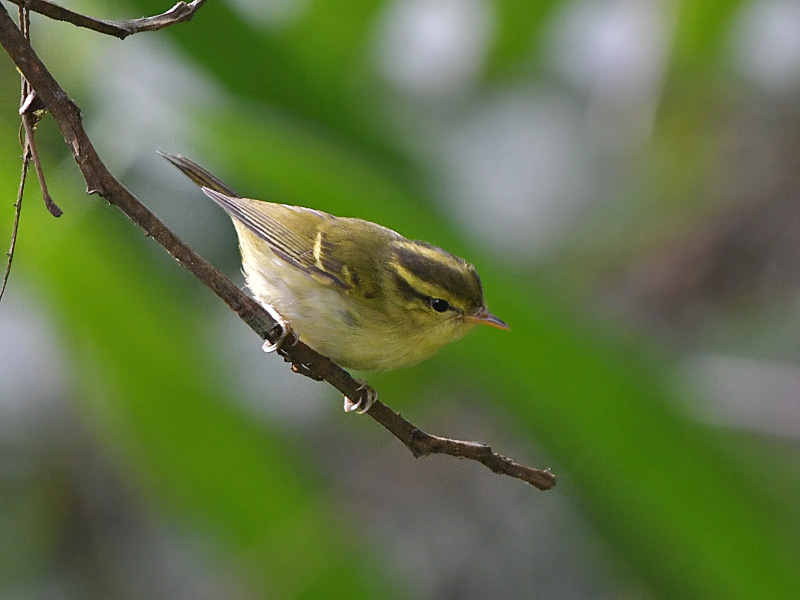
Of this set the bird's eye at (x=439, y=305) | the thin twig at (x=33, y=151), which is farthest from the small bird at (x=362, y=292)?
the thin twig at (x=33, y=151)

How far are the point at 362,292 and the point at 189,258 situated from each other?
2.93 feet

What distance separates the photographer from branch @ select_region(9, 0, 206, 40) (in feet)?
4.02

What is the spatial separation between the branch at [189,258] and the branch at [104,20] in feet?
0.22

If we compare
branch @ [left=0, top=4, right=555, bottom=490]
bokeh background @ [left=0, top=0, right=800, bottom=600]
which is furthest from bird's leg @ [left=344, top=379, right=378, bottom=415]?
bokeh background @ [left=0, top=0, right=800, bottom=600]

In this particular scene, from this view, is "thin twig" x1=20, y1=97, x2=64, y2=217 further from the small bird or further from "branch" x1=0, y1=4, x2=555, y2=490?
the small bird

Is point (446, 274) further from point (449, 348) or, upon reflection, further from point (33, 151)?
point (33, 151)

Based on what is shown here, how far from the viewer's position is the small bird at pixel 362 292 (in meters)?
2.13

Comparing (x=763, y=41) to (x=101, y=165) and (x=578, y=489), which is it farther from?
(x=101, y=165)

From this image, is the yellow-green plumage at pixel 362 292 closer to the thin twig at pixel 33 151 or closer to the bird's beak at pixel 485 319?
the bird's beak at pixel 485 319

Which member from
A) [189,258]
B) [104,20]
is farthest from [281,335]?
[104,20]

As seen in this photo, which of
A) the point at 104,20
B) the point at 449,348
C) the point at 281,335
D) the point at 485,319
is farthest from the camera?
the point at 449,348

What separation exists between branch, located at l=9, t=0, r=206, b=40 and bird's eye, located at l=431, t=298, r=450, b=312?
1008mm

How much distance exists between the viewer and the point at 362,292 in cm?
220

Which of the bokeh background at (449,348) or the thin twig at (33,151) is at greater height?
the thin twig at (33,151)
